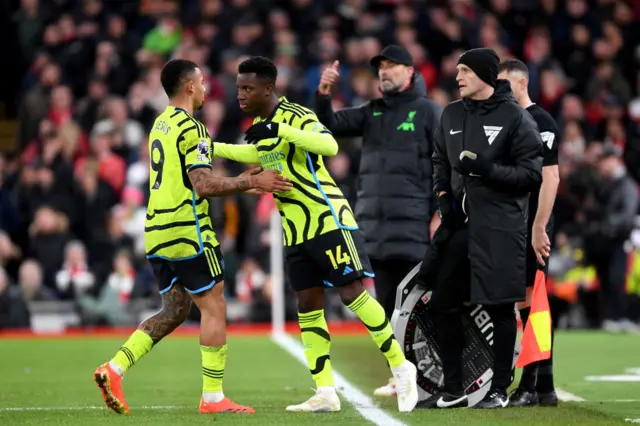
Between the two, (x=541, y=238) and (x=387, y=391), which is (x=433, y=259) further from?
(x=387, y=391)

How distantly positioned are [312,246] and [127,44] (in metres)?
12.6

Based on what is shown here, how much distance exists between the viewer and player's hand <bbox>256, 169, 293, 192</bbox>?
8180mm

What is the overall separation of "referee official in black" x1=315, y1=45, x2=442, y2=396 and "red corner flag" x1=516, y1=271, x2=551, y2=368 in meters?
1.30

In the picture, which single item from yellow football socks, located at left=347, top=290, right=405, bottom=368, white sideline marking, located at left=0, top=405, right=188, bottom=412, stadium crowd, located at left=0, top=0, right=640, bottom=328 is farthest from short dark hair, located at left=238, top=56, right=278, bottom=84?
stadium crowd, located at left=0, top=0, right=640, bottom=328

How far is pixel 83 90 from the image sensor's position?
2012 centimetres

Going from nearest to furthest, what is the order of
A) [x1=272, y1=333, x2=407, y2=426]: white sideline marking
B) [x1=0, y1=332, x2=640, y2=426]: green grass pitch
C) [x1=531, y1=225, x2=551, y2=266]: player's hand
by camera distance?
[x1=272, y1=333, x2=407, y2=426]: white sideline marking < [x1=0, y1=332, x2=640, y2=426]: green grass pitch < [x1=531, y1=225, x2=551, y2=266]: player's hand

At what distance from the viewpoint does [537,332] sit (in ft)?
28.8

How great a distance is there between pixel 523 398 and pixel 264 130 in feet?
8.19

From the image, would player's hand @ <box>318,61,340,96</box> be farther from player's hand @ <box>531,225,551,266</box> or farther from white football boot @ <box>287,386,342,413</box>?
white football boot @ <box>287,386,342,413</box>

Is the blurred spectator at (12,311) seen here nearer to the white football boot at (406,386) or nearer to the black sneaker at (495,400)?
the white football boot at (406,386)

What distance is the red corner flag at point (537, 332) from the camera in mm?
8711

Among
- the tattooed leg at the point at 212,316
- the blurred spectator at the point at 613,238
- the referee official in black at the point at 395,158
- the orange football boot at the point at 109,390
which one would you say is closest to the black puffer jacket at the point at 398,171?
the referee official in black at the point at 395,158

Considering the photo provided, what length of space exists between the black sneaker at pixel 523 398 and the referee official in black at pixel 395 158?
1.47 metres

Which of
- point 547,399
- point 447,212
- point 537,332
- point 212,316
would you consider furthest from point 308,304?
point 547,399
